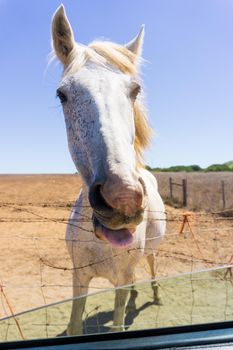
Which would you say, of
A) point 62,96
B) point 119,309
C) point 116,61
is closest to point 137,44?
point 116,61

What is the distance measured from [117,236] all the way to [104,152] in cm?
40

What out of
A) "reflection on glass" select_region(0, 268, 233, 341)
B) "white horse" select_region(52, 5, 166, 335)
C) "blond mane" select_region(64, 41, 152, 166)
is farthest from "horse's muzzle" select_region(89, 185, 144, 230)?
"blond mane" select_region(64, 41, 152, 166)

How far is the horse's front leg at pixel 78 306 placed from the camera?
7.46ft

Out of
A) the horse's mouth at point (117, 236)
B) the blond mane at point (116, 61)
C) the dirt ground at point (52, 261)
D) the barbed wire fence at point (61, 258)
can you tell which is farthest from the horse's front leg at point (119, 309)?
the barbed wire fence at point (61, 258)

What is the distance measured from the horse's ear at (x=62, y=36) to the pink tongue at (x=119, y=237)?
1461 millimetres

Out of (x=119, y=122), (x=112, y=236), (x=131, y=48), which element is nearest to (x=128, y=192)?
(x=112, y=236)

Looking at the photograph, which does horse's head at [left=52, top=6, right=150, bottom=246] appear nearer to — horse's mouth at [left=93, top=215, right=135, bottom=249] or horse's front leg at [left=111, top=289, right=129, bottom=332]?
horse's mouth at [left=93, top=215, right=135, bottom=249]

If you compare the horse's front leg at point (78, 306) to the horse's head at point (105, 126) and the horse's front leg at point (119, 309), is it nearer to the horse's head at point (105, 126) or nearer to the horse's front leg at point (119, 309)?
the horse's front leg at point (119, 309)

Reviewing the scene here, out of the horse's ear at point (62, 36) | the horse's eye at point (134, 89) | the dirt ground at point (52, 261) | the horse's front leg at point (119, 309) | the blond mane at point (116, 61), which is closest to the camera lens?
the horse's front leg at point (119, 309)

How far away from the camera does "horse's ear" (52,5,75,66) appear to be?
2.48 m

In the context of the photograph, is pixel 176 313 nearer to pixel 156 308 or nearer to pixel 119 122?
pixel 156 308

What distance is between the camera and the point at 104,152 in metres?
1.71

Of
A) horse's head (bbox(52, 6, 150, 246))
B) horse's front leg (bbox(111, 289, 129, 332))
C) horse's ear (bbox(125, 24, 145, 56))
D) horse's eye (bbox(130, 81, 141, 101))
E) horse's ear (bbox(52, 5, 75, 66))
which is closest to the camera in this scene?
horse's head (bbox(52, 6, 150, 246))

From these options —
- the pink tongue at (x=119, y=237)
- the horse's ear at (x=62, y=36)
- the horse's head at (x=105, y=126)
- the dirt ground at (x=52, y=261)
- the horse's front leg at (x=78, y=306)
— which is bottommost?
the dirt ground at (x=52, y=261)
